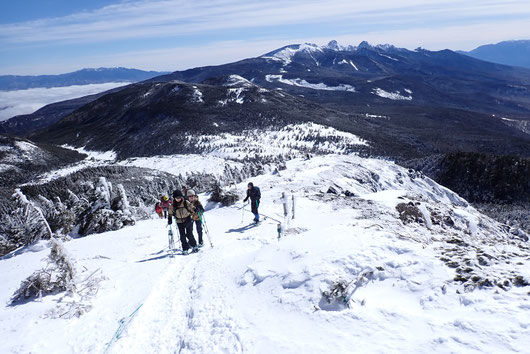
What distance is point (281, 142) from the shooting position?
383 ft

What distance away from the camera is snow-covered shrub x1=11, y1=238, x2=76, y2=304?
9.48 metres

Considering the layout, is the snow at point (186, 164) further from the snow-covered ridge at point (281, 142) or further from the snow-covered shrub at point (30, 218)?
the snow-covered shrub at point (30, 218)

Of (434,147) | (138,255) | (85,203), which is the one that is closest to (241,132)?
(434,147)

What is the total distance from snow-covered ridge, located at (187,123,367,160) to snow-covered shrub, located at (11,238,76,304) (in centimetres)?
7561

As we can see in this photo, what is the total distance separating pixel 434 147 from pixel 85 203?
147811 millimetres

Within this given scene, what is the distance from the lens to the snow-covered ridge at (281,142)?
93975 millimetres

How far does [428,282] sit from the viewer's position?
327 inches

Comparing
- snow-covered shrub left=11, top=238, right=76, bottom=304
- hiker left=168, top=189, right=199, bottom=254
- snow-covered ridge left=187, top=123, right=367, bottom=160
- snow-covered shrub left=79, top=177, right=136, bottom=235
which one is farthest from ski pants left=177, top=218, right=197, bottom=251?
snow-covered ridge left=187, top=123, right=367, bottom=160

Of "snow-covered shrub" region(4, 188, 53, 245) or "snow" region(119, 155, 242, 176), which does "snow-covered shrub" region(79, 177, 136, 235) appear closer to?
"snow-covered shrub" region(4, 188, 53, 245)

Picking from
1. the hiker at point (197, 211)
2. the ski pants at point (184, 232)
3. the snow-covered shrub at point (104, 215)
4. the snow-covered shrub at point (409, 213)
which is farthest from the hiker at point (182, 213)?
the snow-covered shrub at point (409, 213)

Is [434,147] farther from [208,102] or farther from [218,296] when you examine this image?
[218,296]

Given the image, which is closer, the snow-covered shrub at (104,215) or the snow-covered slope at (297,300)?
the snow-covered slope at (297,300)

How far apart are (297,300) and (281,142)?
4328 inches

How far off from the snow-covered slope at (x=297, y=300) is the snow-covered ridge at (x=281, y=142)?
74.6 metres
